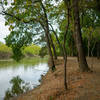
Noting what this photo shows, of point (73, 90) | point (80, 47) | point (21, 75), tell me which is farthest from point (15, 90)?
point (80, 47)

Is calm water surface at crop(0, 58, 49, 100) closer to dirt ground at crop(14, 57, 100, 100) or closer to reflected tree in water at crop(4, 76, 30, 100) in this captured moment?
reflected tree in water at crop(4, 76, 30, 100)

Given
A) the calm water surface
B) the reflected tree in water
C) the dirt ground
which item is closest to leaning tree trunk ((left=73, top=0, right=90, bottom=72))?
the dirt ground

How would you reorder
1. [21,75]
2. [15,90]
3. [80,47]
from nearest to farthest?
1. [80,47]
2. [15,90]
3. [21,75]

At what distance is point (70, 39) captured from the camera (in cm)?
2552

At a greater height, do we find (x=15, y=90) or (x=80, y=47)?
(x=80, y=47)

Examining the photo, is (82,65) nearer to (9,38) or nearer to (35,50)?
(9,38)

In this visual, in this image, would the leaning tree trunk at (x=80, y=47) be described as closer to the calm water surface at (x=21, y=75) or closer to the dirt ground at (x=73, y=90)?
the dirt ground at (x=73, y=90)

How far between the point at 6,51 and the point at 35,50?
28088mm

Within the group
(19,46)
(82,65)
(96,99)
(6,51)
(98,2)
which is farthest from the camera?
(6,51)

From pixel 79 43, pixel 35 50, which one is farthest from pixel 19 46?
pixel 35 50

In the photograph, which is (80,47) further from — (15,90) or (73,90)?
(15,90)

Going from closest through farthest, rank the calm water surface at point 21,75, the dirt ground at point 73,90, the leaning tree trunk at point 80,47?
the dirt ground at point 73,90, the leaning tree trunk at point 80,47, the calm water surface at point 21,75

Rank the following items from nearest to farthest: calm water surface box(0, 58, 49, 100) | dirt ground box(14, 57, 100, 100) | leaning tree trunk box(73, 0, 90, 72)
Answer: dirt ground box(14, 57, 100, 100) → leaning tree trunk box(73, 0, 90, 72) → calm water surface box(0, 58, 49, 100)

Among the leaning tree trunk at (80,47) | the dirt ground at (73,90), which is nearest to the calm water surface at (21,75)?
the dirt ground at (73,90)
